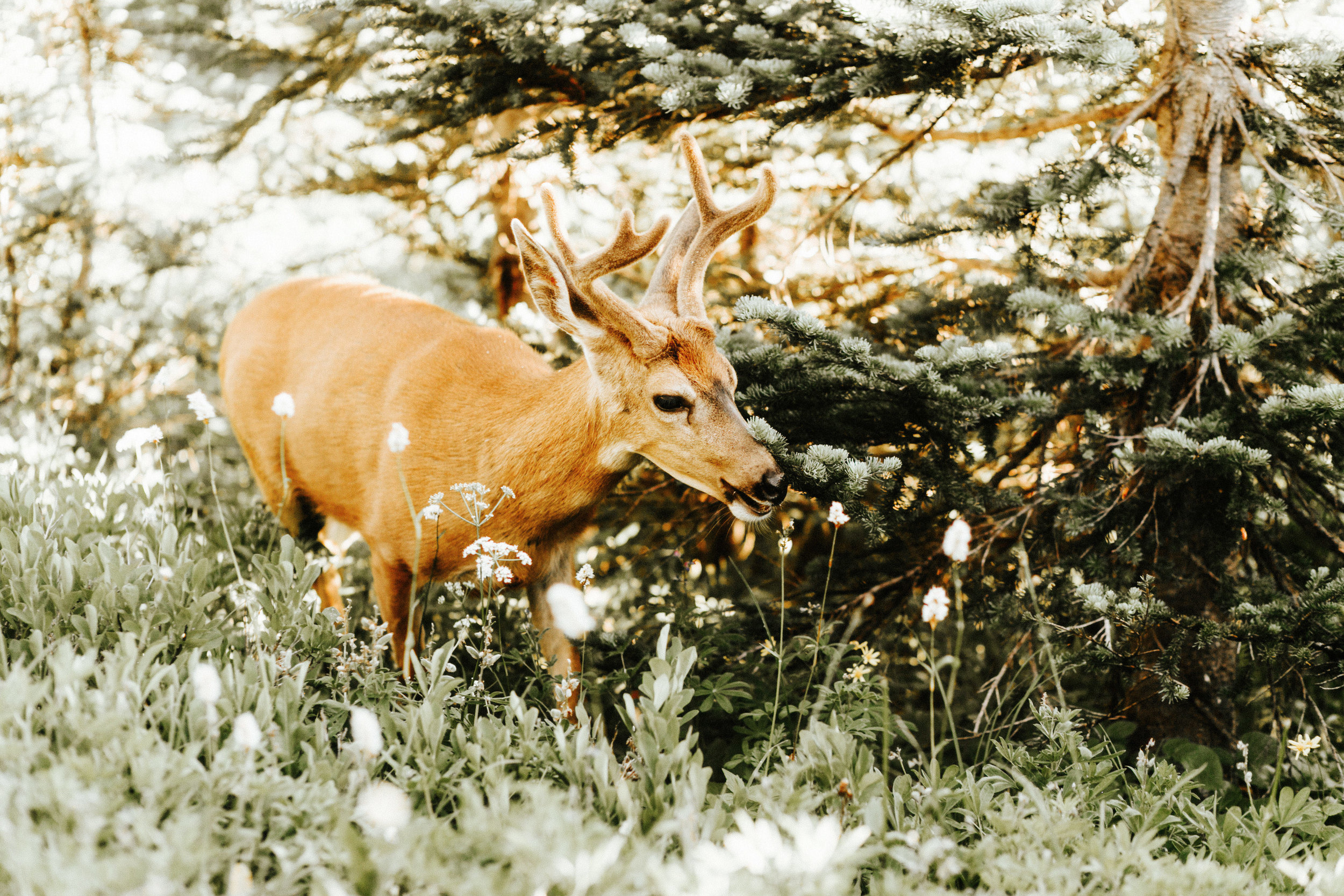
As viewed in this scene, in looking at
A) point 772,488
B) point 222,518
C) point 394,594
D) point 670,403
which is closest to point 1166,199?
point 772,488

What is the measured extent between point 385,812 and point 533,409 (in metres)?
2.23

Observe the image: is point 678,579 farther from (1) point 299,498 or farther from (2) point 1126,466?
(1) point 299,498

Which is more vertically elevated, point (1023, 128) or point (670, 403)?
point (1023, 128)

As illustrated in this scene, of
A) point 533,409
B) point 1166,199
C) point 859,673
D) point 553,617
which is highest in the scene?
point 1166,199

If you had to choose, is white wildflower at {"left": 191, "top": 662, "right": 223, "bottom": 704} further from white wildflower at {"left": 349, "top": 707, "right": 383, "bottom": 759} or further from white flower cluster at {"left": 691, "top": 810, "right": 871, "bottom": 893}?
white flower cluster at {"left": 691, "top": 810, "right": 871, "bottom": 893}

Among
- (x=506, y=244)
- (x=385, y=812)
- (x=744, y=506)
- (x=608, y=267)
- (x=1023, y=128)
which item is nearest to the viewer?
(x=385, y=812)

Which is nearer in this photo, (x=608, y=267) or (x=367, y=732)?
(x=367, y=732)

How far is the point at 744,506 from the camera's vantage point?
3.13 m

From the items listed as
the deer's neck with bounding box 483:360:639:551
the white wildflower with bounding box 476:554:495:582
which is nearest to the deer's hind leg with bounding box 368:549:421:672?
the deer's neck with bounding box 483:360:639:551

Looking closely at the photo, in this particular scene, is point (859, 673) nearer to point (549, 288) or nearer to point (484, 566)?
point (484, 566)

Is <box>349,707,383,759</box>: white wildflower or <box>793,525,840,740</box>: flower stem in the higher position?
<box>349,707,383,759</box>: white wildflower

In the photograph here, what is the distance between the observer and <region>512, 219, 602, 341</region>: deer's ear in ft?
10.4

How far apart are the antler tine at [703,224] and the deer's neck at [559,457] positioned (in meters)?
0.48

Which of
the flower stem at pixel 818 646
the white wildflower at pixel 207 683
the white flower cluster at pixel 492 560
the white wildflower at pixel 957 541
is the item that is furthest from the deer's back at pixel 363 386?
the white wildflower at pixel 957 541
